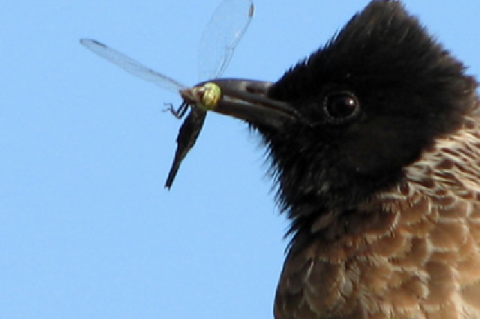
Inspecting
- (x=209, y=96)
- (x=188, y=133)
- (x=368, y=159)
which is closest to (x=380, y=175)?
(x=368, y=159)

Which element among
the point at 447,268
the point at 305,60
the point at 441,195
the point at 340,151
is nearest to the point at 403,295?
the point at 447,268

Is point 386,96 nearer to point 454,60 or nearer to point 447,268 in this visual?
point 454,60

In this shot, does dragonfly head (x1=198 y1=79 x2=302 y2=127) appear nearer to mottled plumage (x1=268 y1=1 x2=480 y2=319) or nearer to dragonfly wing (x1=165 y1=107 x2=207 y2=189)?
mottled plumage (x1=268 y1=1 x2=480 y2=319)

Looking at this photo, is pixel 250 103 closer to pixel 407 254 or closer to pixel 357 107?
pixel 357 107

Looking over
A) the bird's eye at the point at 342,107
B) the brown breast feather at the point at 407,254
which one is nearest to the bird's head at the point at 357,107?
the bird's eye at the point at 342,107

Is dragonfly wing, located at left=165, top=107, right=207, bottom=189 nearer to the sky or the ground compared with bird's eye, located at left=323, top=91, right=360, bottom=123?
nearer to the ground

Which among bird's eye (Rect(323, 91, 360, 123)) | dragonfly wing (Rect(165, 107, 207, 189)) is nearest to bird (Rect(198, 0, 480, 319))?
bird's eye (Rect(323, 91, 360, 123))

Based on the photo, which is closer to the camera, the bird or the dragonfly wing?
the bird

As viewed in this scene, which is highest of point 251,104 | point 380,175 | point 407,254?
point 251,104
